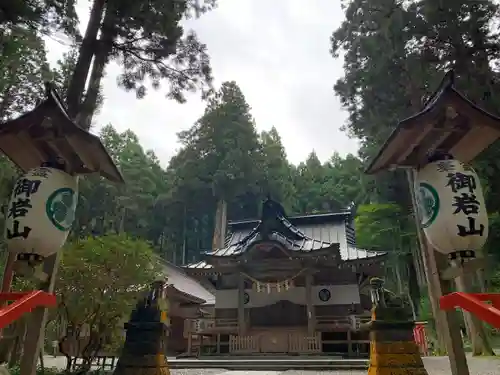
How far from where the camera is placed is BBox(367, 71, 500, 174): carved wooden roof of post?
382cm

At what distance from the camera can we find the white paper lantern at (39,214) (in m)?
3.52

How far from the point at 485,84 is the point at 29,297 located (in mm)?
11417

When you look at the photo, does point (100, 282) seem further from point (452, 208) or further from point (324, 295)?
point (324, 295)

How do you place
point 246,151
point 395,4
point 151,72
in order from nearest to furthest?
1. point 151,72
2. point 395,4
3. point 246,151

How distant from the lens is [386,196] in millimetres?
18797

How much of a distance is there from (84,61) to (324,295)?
37.7ft

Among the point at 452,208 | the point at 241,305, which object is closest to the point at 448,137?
the point at 452,208

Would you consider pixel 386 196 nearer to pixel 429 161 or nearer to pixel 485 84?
pixel 485 84

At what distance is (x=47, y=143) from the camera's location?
4.13 metres

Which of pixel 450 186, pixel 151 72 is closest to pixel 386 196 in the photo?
pixel 151 72

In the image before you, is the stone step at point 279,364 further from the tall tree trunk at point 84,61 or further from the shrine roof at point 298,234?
Answer: the tall tree trunk at point 84,61

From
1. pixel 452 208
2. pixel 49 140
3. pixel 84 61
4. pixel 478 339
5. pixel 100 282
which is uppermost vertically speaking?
pixel 84 61

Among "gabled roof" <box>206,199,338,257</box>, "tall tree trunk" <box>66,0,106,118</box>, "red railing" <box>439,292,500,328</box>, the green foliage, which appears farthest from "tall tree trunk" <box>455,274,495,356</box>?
"tall tree trunk" <box>66,0,106,118</box>

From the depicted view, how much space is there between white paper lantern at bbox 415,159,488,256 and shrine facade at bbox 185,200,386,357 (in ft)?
32.5
